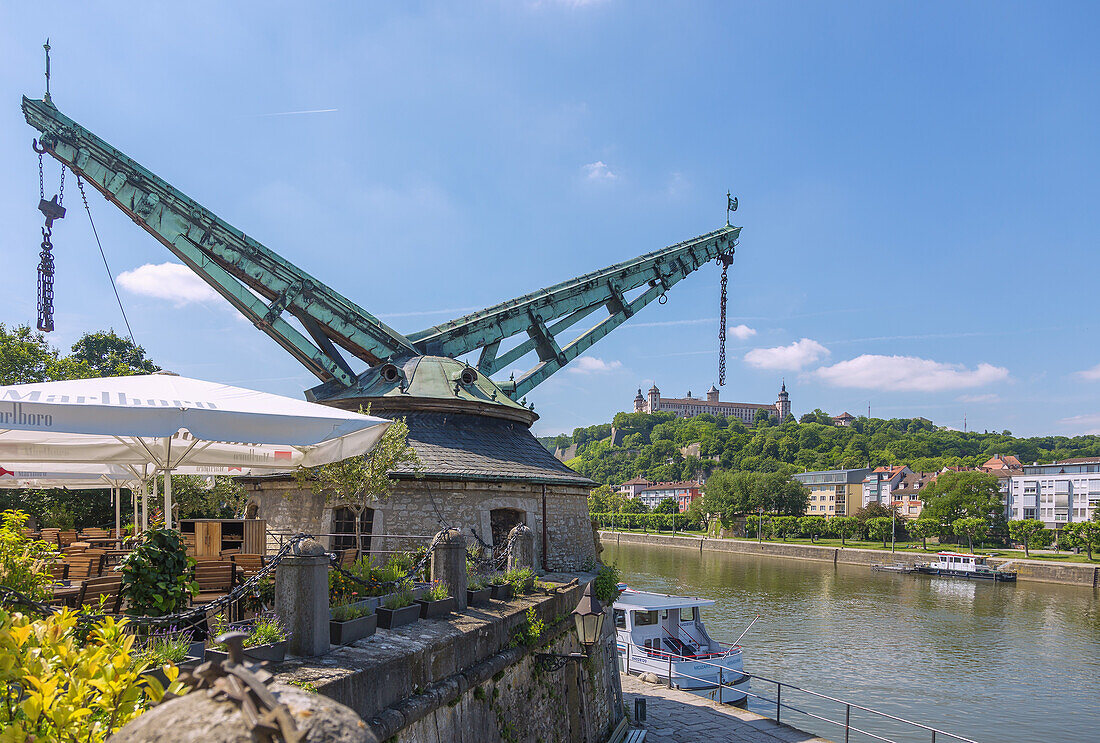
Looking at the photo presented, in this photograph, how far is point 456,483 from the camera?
14.9 metres

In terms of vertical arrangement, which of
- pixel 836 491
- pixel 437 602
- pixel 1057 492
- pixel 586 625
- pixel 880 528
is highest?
pixel 437 602

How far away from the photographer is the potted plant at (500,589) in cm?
962

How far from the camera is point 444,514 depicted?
1468 centimetres

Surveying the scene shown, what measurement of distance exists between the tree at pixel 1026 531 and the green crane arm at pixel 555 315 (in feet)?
168

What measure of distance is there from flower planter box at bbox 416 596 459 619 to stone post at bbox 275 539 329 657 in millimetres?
1942

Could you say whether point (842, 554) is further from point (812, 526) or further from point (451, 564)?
point (451, 564)

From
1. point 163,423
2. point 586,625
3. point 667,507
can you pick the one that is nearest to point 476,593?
point 586,625

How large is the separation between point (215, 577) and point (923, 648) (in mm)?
28669

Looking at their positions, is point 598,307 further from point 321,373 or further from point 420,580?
point 420,580

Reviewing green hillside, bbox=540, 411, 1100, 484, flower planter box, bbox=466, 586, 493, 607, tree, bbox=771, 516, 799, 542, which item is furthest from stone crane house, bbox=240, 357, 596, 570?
green hillside, bbox=540, 411, 1100, 484

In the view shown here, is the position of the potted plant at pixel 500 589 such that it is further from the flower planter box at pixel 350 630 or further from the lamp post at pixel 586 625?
the flower planter box at pixel 350 630

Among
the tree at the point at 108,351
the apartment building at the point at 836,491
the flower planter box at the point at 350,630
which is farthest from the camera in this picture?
the apartment building at the point at 836,491

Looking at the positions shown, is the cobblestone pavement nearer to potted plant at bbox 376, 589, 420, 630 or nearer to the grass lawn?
potted plant at bbox 376, 589, 420, 630

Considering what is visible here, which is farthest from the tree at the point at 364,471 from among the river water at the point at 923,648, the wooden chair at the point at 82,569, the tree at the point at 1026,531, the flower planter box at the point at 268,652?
the tree at the point at 1026,531
